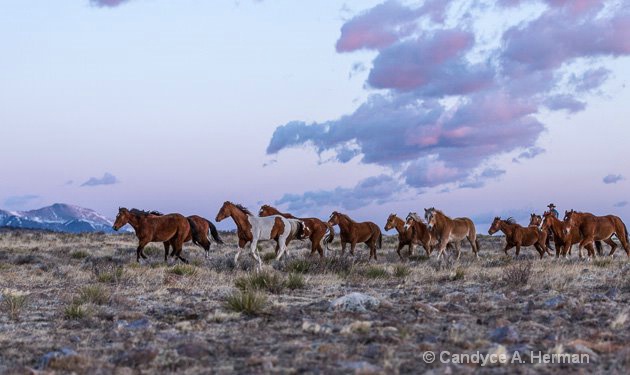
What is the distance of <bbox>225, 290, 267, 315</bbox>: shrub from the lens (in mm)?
11508

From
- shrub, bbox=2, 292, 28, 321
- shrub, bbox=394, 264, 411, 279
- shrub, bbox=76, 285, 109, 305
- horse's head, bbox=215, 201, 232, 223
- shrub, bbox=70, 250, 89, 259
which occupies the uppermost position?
horse's head, bbox=215, 201, 232, 223

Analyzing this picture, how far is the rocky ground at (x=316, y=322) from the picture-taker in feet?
26.6

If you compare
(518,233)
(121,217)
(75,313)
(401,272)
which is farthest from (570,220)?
(75,313)

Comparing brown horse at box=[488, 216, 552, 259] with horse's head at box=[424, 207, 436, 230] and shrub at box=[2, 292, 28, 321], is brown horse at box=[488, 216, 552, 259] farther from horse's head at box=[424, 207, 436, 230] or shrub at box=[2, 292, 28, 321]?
shrub at box=[2, 292, 28, 321]

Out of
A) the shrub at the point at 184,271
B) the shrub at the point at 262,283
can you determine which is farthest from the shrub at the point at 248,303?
the shrub at the point at 184,271

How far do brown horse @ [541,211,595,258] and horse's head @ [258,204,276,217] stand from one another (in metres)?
10.5

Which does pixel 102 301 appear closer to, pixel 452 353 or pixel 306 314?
pixel 306 314

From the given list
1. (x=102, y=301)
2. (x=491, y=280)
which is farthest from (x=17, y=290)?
(x=491, y=280)

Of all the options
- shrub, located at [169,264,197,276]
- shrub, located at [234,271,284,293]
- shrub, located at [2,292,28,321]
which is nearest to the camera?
shrub, located at [2,292,28,321]

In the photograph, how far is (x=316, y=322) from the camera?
10.4 meters

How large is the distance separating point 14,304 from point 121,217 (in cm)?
1124

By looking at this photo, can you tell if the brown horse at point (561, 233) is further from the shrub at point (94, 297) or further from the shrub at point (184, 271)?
the shrub at point (94, 297)

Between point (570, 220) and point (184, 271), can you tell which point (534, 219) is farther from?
point (184, 271)

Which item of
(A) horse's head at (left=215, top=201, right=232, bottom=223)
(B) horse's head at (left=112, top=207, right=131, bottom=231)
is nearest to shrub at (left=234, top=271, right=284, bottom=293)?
(A) horse's head at (left=215, top=201, right=232, bottom=223)
